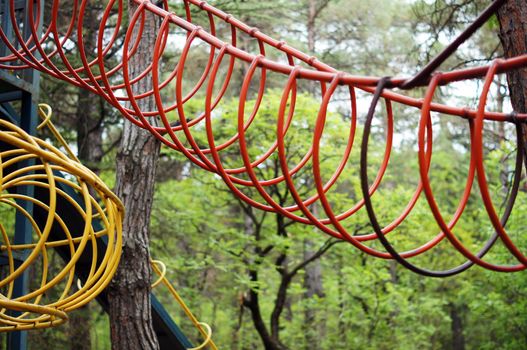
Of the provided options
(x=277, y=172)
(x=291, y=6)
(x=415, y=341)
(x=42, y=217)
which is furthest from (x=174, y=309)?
(x=42, y=217)

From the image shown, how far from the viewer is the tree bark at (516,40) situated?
2.72 meters

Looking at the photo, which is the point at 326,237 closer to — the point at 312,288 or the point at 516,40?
the point at 312,288

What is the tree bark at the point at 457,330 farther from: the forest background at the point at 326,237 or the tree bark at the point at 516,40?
the tree bark at the point at 516,40

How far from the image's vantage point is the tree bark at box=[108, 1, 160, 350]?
3.77 metres

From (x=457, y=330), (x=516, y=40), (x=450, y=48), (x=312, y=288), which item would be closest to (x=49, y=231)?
(x=450, y=48)

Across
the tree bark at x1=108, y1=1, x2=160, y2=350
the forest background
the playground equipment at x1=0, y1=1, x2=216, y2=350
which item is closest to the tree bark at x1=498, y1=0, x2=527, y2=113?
the playground equipment at x1=0, y1=1, x2=216, y2=350

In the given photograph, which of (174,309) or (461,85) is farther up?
(461,85)

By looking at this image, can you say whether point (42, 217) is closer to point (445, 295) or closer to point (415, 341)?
point (415, 341)

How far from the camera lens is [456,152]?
15.6m

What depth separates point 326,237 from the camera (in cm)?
927

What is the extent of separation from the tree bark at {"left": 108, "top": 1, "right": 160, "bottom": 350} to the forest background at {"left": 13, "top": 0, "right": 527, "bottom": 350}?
2.41 metres

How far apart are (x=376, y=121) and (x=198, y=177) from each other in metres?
7.56

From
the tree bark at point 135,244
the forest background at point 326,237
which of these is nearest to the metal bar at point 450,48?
the tree bark at point 135,244

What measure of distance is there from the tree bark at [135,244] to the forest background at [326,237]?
2411mm
